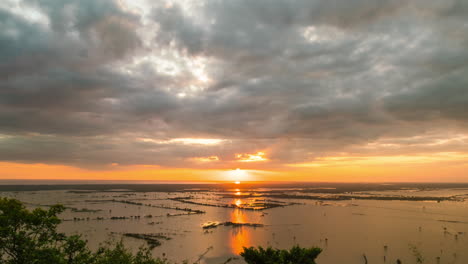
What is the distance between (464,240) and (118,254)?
55.2 metres

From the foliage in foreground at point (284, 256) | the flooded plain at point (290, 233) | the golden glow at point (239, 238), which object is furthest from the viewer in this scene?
the golden glow at point (239, 238)

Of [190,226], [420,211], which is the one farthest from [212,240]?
[420,211]

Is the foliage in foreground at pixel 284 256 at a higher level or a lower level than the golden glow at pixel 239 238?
higher

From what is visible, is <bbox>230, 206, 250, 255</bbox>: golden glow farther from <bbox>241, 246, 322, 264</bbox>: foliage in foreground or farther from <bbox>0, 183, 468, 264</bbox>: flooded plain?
<bbox>241, 246, 322, 264</bbox>: foliage in foreground

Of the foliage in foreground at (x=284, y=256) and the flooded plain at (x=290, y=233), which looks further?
the flooded plain at (x=290, y=233)

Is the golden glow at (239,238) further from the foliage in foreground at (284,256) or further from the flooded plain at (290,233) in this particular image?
the foliage in foreground at (284,256)

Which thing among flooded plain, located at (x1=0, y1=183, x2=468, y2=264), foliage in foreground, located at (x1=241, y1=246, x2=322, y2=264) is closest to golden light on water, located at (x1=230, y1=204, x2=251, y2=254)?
flooded plain, located at (x1=0, y1=183, x2=468, y2=264)

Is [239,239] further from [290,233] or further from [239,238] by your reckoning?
[290,233]

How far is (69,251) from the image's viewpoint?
50.3 feet

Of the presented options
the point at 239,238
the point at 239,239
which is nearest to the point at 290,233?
the point at 239,238

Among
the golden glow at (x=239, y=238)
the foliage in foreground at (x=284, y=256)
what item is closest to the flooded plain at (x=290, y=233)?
the golden glow at (x=239, y=238)

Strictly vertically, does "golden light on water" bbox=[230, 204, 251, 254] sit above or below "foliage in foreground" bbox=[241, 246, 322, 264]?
below

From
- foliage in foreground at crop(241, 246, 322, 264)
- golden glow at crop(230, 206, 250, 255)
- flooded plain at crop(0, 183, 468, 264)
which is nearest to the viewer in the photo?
foliage in foreground at crop(241, 246, 322, 264)

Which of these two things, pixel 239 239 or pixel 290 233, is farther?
pixel 290 233
